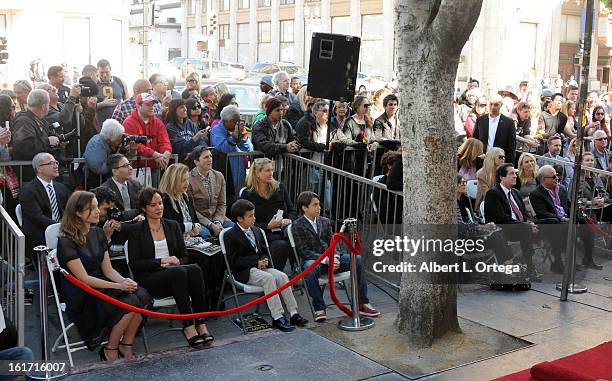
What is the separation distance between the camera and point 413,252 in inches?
285

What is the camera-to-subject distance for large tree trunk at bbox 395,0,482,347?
6.93 metres

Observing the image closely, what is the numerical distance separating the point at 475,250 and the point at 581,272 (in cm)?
186

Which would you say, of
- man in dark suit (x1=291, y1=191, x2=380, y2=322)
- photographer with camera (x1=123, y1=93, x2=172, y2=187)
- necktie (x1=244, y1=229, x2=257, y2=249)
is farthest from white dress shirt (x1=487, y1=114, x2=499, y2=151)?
necktie (x1=244, y1=229, x2=257, y2=249)

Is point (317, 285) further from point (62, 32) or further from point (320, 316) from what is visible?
point (62, 32)

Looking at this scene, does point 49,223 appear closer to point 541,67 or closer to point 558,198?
point 558,198

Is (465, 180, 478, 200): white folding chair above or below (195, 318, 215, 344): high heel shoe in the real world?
above

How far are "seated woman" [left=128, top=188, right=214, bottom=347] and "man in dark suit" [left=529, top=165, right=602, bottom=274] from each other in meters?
4.99

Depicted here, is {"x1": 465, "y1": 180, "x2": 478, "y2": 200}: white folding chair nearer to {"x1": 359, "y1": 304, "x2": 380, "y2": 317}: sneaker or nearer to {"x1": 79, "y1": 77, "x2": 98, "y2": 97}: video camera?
{"x1": 359, "y1": 304, "x2": 380, "y2": 317}: sneaker

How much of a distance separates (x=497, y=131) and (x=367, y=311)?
4809mm

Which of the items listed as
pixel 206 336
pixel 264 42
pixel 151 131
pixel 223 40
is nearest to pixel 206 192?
pixel 151 131

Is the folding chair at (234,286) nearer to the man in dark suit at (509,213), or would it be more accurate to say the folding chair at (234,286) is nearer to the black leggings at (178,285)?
the black leggings at (178,285)

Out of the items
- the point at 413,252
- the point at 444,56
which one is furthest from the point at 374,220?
the point at 444,56

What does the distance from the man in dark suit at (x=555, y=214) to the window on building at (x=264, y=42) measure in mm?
51812

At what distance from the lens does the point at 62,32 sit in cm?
3772
